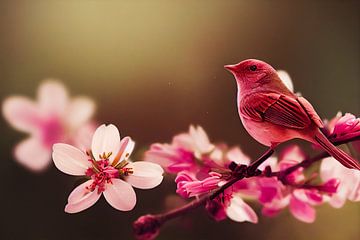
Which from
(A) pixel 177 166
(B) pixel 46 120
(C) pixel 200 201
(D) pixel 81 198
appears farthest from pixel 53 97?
(C) pixel 200 201

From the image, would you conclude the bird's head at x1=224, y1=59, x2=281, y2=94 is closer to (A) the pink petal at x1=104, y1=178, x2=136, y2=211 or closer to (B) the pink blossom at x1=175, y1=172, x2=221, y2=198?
(B) the pink blossom at x1=175, y1=172, x2=221, y2=198

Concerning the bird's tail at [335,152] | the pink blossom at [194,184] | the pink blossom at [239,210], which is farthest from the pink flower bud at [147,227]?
the bird's tail at [335,152]

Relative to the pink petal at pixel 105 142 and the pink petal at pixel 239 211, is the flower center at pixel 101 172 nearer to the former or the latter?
the pink petal at pixel 105 142

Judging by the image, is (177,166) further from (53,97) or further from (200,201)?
(53,97)

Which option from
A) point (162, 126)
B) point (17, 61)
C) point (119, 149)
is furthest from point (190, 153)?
point (17, 61)

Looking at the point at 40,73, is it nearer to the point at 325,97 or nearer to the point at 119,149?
the point at 119,149

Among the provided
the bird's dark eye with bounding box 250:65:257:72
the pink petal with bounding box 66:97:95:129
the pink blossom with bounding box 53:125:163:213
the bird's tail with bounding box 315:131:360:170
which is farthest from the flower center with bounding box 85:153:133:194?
the bird's tail with bounding box 315:131:360:170
